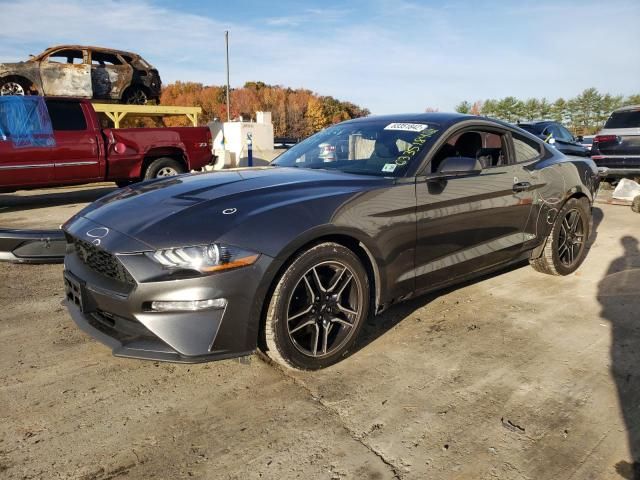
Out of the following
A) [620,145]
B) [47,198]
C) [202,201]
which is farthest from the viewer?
[620,145]

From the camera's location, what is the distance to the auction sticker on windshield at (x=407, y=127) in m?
3.56

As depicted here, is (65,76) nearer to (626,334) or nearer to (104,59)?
(104,59)

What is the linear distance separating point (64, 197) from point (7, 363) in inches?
317

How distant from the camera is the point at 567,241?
15.1 ft

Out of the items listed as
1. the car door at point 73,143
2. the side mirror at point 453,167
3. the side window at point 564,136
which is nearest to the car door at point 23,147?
the car door at point 73,143

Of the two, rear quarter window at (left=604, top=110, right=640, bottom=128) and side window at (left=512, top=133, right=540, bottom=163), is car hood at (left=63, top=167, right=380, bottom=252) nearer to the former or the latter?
side window at (left=512, top=133, right=540, bottom=163)

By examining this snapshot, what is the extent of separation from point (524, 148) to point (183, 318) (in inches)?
130

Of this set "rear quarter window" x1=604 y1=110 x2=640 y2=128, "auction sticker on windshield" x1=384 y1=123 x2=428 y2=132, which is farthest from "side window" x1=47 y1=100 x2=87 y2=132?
"rear quarter window" x1=604 y1=110 x2=640 y2=128

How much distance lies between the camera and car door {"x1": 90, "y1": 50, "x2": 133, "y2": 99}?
13.8 metres

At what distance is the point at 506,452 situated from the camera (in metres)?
2.12

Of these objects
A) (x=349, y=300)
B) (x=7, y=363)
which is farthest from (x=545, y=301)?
(x=7, y=363)

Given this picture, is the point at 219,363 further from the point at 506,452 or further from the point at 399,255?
the point at 506,452

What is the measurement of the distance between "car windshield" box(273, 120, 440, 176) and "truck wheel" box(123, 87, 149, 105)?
1225cm

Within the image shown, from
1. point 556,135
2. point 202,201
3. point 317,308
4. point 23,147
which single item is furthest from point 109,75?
point 317,308
